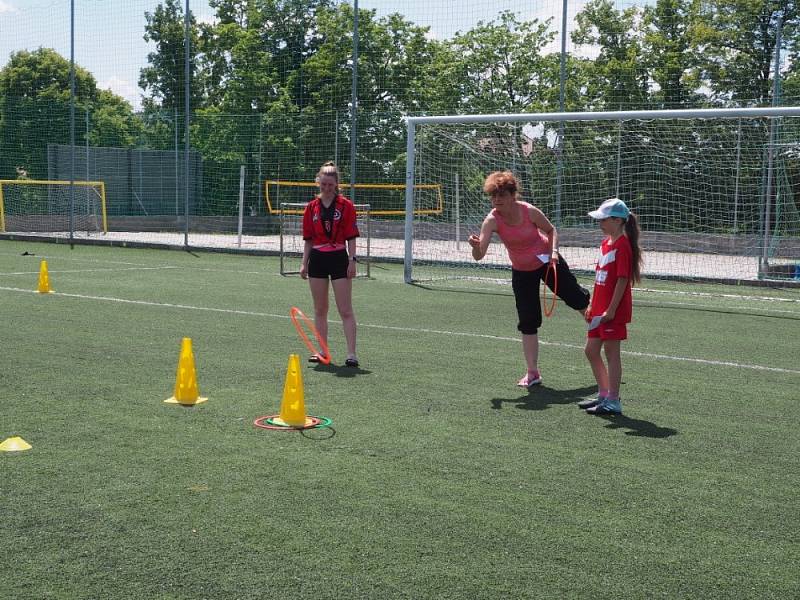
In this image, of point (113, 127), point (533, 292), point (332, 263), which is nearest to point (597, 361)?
point (533, 292)

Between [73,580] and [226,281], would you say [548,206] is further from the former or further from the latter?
[73,580]

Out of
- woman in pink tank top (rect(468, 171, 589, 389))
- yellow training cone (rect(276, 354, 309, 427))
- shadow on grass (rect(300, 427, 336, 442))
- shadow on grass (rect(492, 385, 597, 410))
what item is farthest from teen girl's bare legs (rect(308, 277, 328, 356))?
shadow on grass (rect(300, 427, 336, 442))

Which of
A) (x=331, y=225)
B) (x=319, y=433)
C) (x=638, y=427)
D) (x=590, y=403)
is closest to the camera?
(x=319, y=433)

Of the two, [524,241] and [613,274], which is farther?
[524,241]

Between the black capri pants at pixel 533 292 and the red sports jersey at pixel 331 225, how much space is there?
1.63 m

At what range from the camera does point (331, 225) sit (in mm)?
8766

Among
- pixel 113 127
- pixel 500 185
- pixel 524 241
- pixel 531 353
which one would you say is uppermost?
pixel 113 127

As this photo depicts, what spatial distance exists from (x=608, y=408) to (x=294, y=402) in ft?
6.82

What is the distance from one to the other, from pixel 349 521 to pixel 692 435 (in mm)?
2640

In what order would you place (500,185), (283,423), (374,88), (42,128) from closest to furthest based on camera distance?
1. (283,423)
2. (500,185)
3. (374,88)
4. (42,128)

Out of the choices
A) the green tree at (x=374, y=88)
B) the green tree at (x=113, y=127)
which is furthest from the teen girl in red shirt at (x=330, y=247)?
the green tree at (x=113, y=127)

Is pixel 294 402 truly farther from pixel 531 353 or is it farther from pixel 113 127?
pixel 113 127

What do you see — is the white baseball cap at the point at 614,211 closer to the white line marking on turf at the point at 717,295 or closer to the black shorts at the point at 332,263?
the black shorts at the point at 332,263

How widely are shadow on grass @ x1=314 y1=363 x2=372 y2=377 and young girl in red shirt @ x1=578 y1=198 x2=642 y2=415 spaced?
2027 millimetres
